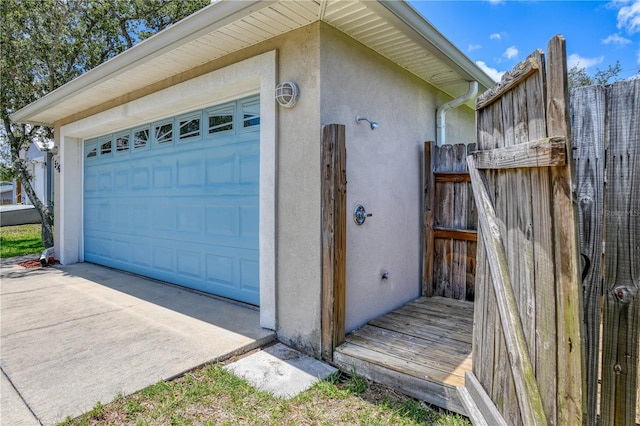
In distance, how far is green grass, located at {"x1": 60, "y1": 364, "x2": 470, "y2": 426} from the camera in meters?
2.21

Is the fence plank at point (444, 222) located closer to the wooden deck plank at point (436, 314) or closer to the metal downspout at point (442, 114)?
the metal downspout at point (442, 114)

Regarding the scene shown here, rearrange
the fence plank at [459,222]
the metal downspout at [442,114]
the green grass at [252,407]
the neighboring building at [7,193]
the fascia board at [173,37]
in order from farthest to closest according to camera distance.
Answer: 1. the neighboring building at [7,193]
2. the metal downspout at [442,114]
3. the fence plank at [459,222]
4. the fascia board at [173,37]
5. the green grass at [252,407]

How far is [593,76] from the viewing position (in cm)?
1452

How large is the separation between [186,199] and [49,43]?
6651 millimetres

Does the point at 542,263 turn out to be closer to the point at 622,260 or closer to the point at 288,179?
the point at 622,260

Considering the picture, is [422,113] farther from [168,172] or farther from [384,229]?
[168,172]

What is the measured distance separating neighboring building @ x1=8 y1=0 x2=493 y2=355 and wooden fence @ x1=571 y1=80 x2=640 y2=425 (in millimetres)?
1946

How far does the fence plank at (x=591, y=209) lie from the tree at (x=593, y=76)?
1545 centimetres

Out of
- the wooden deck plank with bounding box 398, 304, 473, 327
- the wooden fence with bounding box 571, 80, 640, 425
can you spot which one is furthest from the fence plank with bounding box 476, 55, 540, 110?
the wooden deck plank with bounding box 398, 304, 473, 327

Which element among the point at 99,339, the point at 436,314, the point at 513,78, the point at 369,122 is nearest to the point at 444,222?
the point at 436,314

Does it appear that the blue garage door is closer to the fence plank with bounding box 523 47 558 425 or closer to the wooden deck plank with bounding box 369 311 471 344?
the wooden deck plank with bounding box 369 311 471 344

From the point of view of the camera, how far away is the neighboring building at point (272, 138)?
10.2 ft

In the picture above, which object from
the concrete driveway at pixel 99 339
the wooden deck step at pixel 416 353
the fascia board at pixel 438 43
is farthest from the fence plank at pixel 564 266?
the concrete driveway at pixel 99 339

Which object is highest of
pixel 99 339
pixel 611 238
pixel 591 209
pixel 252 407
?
pixel 591 209
